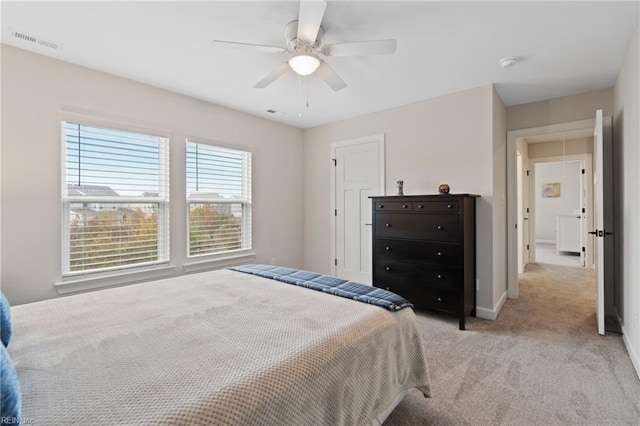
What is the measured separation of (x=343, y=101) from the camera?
3631mm

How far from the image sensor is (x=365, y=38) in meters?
2.28

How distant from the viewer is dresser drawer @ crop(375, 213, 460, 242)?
294 cm

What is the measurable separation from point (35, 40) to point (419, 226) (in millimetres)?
3674

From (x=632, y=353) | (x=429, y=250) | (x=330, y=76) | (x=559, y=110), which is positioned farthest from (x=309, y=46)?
(x=632, y=353)

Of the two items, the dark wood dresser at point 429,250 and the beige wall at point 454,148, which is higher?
the beige wall at point 454,148

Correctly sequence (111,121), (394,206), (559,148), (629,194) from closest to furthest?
(629,194) < (111,121) < (394,206) < (559,148)

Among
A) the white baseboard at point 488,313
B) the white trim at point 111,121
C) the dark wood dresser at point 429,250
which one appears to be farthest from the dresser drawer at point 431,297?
the white trim at point 111,121

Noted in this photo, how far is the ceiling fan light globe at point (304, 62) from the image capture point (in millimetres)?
2096

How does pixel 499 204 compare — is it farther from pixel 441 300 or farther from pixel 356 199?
pixel 356 199

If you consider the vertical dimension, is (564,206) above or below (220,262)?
above

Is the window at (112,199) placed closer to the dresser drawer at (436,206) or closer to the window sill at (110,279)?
the window sill at (110,279)

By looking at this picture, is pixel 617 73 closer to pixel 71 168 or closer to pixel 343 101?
pixel 343 101

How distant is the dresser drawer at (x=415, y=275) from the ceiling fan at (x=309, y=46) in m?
2.05

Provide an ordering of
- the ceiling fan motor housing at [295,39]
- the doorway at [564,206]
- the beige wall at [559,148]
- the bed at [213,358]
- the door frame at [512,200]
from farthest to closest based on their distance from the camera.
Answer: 1. the doorway at [564,206]
2. the beige wall at [559,148]
3. the door frame at [512,200]
4. the ceiling fan motor housing at [295,39]
5. the bed at [213,358]
